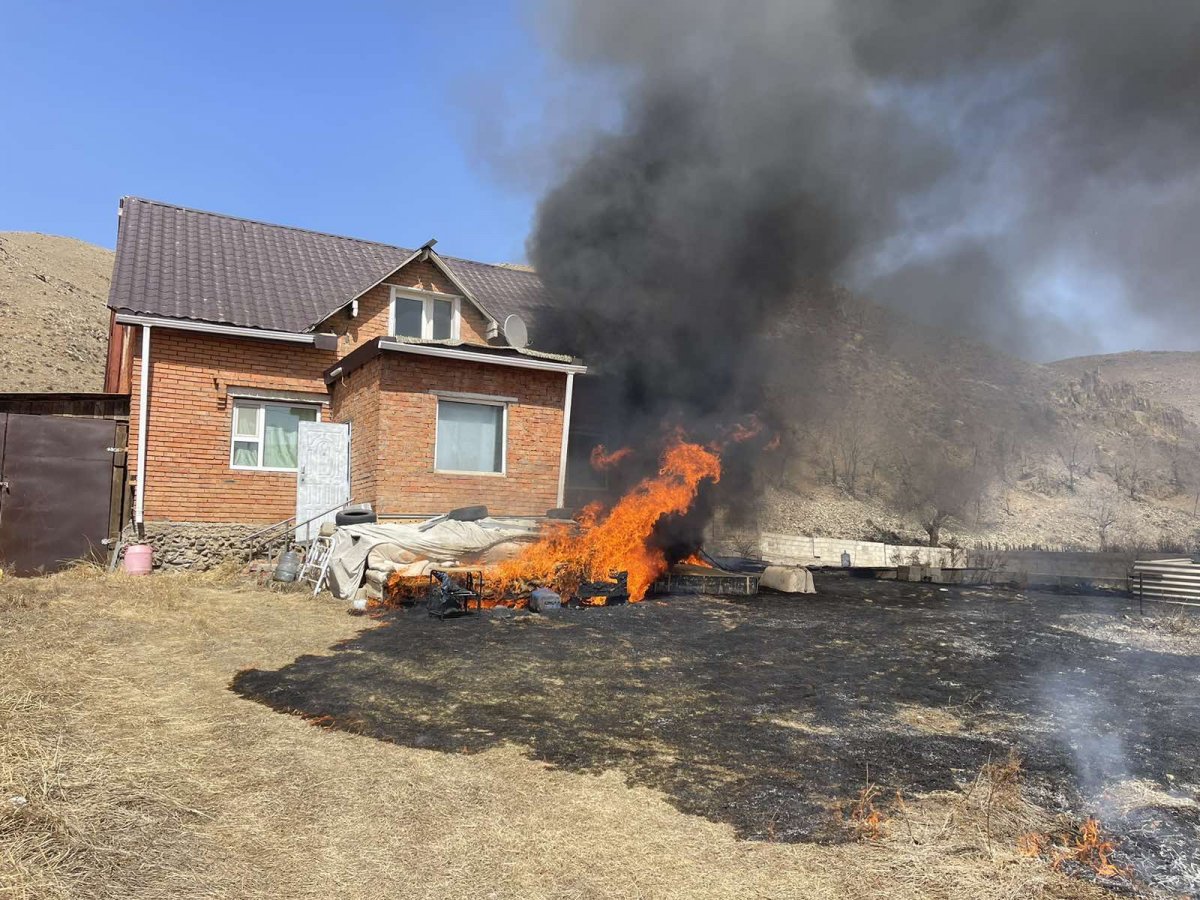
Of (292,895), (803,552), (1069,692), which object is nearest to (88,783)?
(292,895)

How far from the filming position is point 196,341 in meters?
14.2

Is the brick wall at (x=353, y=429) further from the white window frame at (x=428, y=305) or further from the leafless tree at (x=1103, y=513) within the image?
the leafless tree at (x=1103, y=513)

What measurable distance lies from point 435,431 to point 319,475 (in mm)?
2569

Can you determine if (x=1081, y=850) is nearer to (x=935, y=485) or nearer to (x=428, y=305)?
(x=428, y=305)

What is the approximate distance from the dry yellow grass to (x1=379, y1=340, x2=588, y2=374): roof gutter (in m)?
7.89

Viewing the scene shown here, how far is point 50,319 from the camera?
137ft

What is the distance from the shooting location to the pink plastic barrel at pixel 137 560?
1282 centimetres

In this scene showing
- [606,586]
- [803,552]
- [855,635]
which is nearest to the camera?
[855,635]

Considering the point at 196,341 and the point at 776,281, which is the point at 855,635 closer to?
the point at 776,281

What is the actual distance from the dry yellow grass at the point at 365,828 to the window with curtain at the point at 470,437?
323 inches

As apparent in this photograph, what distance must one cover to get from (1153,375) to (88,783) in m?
64.8

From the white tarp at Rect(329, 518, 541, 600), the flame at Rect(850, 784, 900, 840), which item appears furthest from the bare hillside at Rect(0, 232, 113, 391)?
the flame at Rect(850, 784, 900, 840)

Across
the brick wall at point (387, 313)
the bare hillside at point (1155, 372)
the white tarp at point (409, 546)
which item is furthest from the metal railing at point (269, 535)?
the bare hillside at point (1155, 372)

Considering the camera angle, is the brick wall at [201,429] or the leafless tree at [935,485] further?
the leafless tree at [935,485]
